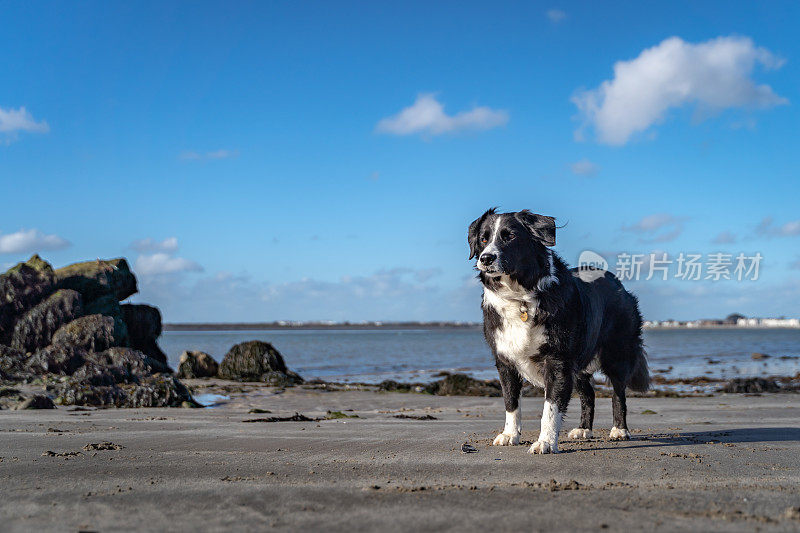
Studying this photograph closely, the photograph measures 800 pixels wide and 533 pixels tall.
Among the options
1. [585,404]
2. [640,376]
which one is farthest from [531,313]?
[640,376]

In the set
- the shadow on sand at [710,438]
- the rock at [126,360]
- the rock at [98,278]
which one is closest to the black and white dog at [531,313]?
the shadow on sand at [710,438]

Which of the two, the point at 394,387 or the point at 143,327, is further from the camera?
the point at 143,327

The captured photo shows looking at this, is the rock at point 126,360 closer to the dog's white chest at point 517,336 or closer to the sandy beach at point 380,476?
the sandy beach at point 380,476

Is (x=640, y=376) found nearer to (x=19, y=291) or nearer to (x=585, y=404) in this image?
(x=585, y=404)

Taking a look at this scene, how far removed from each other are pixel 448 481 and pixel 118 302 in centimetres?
1875

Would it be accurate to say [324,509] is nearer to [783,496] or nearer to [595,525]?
[595,525]

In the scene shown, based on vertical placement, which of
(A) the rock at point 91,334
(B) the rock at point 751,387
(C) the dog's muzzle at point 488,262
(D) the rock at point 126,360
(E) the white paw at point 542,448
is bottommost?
(D) the rock at point 126,360

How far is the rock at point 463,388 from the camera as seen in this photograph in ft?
50.7

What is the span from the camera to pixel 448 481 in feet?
15.1

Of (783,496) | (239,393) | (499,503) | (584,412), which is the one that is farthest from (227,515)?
(239,393)

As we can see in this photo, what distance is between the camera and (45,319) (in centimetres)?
1828

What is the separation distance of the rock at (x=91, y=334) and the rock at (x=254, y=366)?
3.14 m

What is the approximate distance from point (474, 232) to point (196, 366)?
15.3 meters

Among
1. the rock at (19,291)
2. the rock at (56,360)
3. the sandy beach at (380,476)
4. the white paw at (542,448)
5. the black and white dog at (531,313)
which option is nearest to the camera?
the sandy beach at (380,476)
